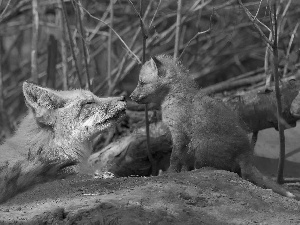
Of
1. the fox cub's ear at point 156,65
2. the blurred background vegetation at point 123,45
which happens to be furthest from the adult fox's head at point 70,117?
the blurred background vegetation at point 123,45

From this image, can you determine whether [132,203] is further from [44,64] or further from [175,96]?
[44,64]

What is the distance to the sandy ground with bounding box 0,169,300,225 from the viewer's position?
17.2 ft

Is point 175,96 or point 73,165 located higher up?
point 175,96

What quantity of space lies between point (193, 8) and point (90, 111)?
322cm

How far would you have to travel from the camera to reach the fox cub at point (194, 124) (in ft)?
22.6

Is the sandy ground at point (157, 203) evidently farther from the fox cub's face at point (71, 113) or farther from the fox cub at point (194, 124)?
the fox cub's face at point (71, 113)

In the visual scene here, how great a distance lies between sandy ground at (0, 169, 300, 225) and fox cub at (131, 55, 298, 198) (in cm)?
51

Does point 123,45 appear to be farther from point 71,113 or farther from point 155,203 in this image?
point 155,203

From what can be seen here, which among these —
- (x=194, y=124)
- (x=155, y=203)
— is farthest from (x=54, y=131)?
(x=155, y=203)

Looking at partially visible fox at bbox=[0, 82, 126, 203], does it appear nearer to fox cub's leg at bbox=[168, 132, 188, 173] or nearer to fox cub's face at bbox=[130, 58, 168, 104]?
fox cub's face at bbox=[130, 58, 168, 104]

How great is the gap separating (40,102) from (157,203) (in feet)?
7.44

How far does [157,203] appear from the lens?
18.0 feet

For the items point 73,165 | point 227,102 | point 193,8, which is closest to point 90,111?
point 73,165

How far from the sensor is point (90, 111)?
737 cm
